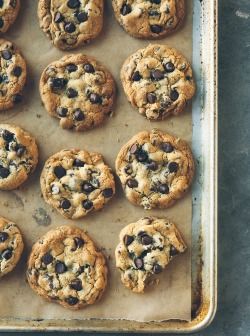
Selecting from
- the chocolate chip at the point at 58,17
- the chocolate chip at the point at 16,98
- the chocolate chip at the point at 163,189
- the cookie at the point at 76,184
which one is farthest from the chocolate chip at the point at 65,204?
the chocolate chip at the point at 58,17

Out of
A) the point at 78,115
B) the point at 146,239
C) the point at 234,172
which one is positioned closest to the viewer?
the point at 146,239

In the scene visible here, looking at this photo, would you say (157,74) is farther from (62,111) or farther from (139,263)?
(139,263)

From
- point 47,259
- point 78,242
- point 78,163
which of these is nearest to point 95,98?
point 78,163

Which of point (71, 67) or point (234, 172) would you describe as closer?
point (71, 67)

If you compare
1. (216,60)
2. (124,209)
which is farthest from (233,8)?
(124,209)

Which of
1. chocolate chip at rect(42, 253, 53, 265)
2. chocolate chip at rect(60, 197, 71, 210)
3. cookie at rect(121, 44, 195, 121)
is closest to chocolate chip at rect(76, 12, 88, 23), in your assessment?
cookie at rect(121, 44, 195, 121)

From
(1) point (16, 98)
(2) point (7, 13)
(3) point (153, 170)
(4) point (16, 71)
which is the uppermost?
(2) point (7, 13)
